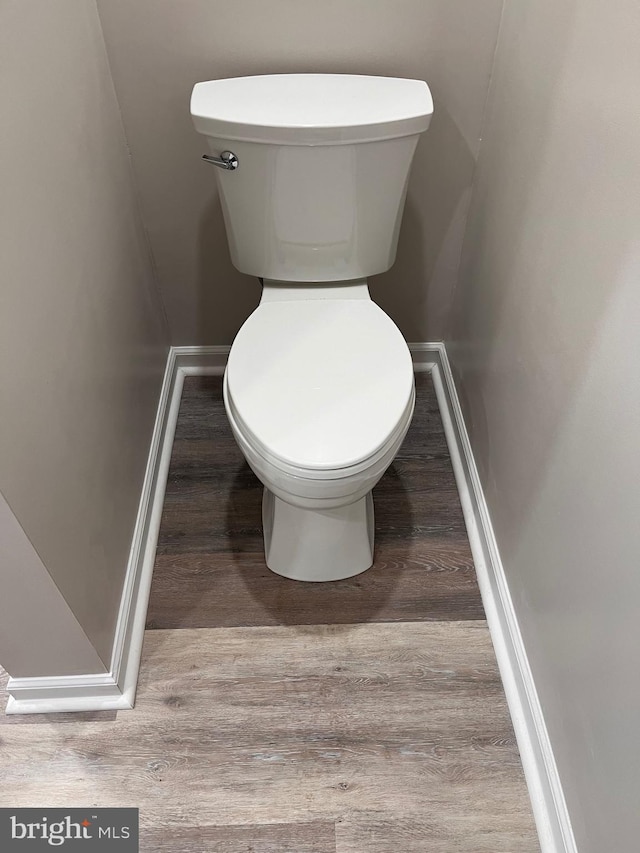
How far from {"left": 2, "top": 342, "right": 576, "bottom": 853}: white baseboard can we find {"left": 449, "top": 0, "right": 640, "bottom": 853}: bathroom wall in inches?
1.7

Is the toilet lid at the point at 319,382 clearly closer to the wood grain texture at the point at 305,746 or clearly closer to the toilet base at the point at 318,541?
the toilet base at the point at 318,541

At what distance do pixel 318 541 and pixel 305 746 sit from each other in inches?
14.9

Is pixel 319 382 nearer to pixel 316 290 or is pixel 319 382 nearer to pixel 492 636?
pixel 316 290

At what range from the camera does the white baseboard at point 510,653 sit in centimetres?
113

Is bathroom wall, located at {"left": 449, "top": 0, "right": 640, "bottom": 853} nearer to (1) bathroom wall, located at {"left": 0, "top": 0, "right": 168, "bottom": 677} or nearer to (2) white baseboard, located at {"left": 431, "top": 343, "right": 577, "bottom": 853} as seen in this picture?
(2) white baseboard, located at {"left": 431, "top": 343, "right": 577, "bottom": 853}

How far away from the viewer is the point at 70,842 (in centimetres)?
115

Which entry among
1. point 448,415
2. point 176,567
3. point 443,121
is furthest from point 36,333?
point 448,415

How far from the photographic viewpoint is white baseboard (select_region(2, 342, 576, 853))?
3.80 feet

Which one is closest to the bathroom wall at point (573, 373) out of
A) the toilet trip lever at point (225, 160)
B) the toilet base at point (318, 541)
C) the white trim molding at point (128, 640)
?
the toilet base at point (318, 541)

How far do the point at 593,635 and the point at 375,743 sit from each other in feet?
1.56

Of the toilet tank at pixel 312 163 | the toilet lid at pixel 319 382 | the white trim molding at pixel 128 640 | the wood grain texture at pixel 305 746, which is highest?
the toilet tank at pixel 312 163

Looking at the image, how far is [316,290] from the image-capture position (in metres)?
Answer: 1.47

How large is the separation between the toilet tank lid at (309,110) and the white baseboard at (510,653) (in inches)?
28.4

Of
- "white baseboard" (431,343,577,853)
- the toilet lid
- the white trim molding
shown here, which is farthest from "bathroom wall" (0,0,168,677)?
"white baseboard" (431,343,577,853)
